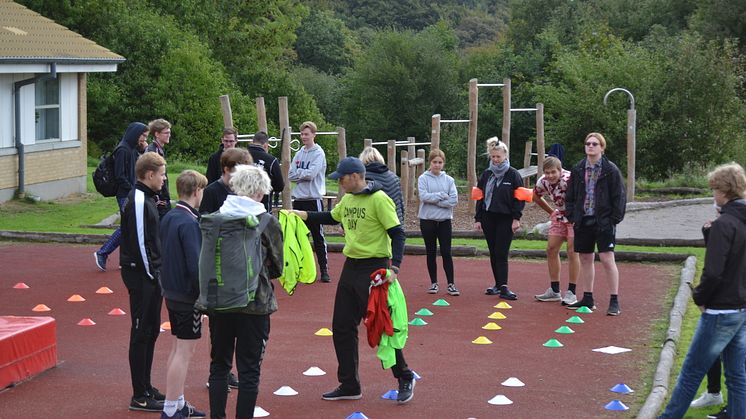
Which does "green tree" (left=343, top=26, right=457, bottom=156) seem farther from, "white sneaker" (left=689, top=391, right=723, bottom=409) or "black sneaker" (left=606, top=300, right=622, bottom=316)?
"white sneaker" (left=689, top=391, right=723, bottom=409)

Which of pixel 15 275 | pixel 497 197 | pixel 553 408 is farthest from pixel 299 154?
pixel 553 408

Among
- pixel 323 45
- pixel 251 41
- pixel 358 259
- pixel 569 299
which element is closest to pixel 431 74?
pixel 251 41

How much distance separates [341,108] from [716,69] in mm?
40933

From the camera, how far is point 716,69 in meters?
32.3

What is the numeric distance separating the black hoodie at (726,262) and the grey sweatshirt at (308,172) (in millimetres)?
7805

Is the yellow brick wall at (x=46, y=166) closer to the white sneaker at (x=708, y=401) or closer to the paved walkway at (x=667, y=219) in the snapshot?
the paved walkway at (x=667, y=219)

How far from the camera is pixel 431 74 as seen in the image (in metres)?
65.4

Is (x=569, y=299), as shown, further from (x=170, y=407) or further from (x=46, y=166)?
(x=46, y=166)

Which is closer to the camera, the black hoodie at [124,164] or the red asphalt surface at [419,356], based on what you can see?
the red asphalt surface at [419,356]

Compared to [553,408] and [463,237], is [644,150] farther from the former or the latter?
[553,408]

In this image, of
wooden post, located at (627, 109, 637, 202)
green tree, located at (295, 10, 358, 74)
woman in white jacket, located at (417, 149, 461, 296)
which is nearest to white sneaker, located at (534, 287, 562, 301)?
woman in white jacket, located at (417, 149, 461, 296)

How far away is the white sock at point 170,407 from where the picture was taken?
25.0 feet

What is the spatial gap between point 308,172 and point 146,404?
6570 mm

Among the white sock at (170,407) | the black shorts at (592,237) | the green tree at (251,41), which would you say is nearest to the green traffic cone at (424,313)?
the black shorts at (592,237)
